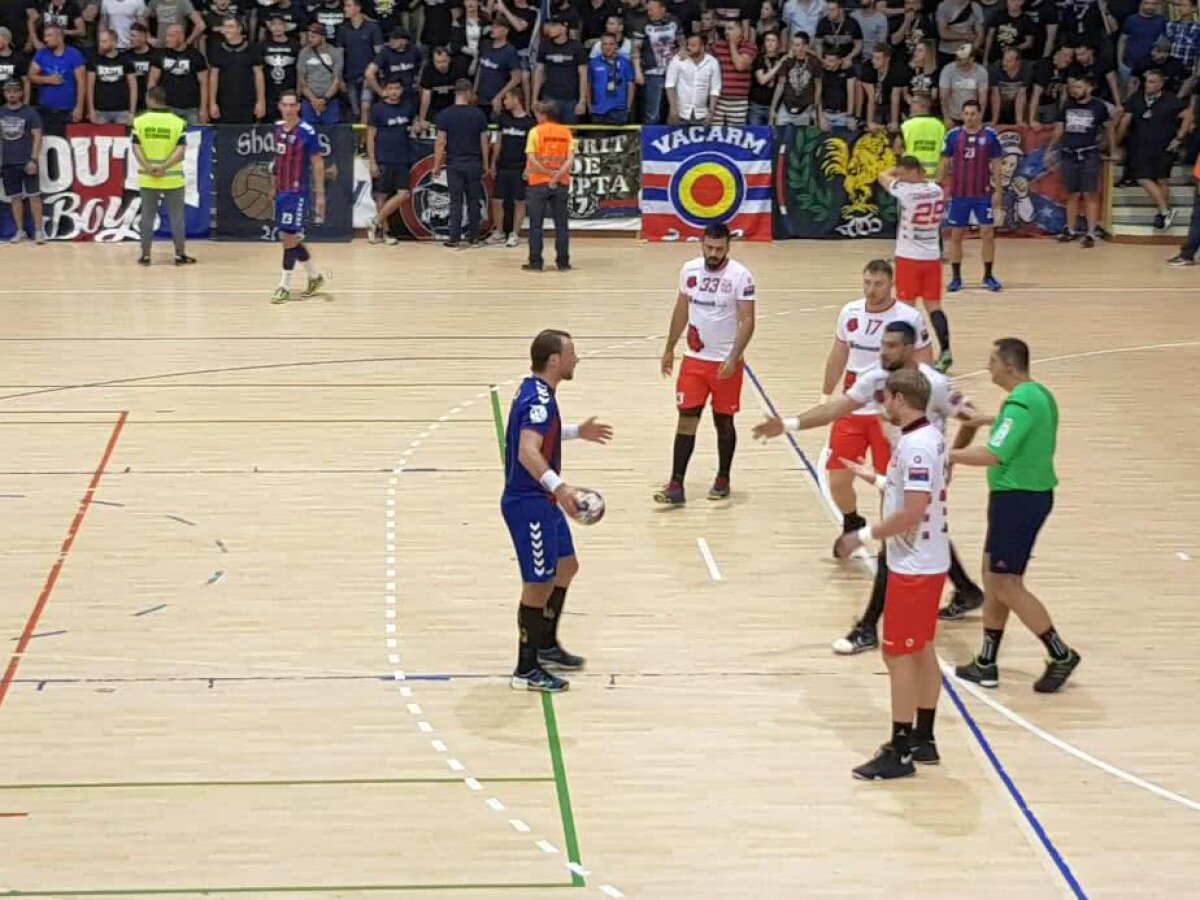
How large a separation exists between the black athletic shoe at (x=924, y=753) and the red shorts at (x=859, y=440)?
2.84 m

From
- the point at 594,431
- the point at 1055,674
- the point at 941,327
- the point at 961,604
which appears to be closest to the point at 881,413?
the point at 961,604

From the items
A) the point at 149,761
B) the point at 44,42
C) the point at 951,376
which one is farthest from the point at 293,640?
the point at 44,42

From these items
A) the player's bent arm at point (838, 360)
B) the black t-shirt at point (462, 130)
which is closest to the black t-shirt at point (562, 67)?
the black t-shirt at point (462, 130)

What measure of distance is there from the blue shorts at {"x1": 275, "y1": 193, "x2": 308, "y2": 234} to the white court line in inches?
398

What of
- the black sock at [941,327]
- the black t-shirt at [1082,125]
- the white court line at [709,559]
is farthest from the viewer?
the black t-shirt at [1082,125]

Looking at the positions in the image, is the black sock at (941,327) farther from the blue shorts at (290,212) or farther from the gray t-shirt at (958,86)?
the gray t-shirt at (958,86)

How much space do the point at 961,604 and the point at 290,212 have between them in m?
12.5

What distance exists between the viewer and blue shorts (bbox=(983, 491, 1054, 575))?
35.8ft

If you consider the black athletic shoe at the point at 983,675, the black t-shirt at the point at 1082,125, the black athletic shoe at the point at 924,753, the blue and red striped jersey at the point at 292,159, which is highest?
the black t-shirt at the point at 1082,125

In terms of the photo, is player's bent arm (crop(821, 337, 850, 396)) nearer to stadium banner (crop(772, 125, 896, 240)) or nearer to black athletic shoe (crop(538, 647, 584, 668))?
black athletic shoe (crop(538, 647, 584, 668))

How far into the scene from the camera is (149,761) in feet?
33.3

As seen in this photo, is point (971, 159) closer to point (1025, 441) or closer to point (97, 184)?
point (97, 184)

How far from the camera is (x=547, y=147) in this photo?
24.9 metres

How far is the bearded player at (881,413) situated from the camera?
1138cm
